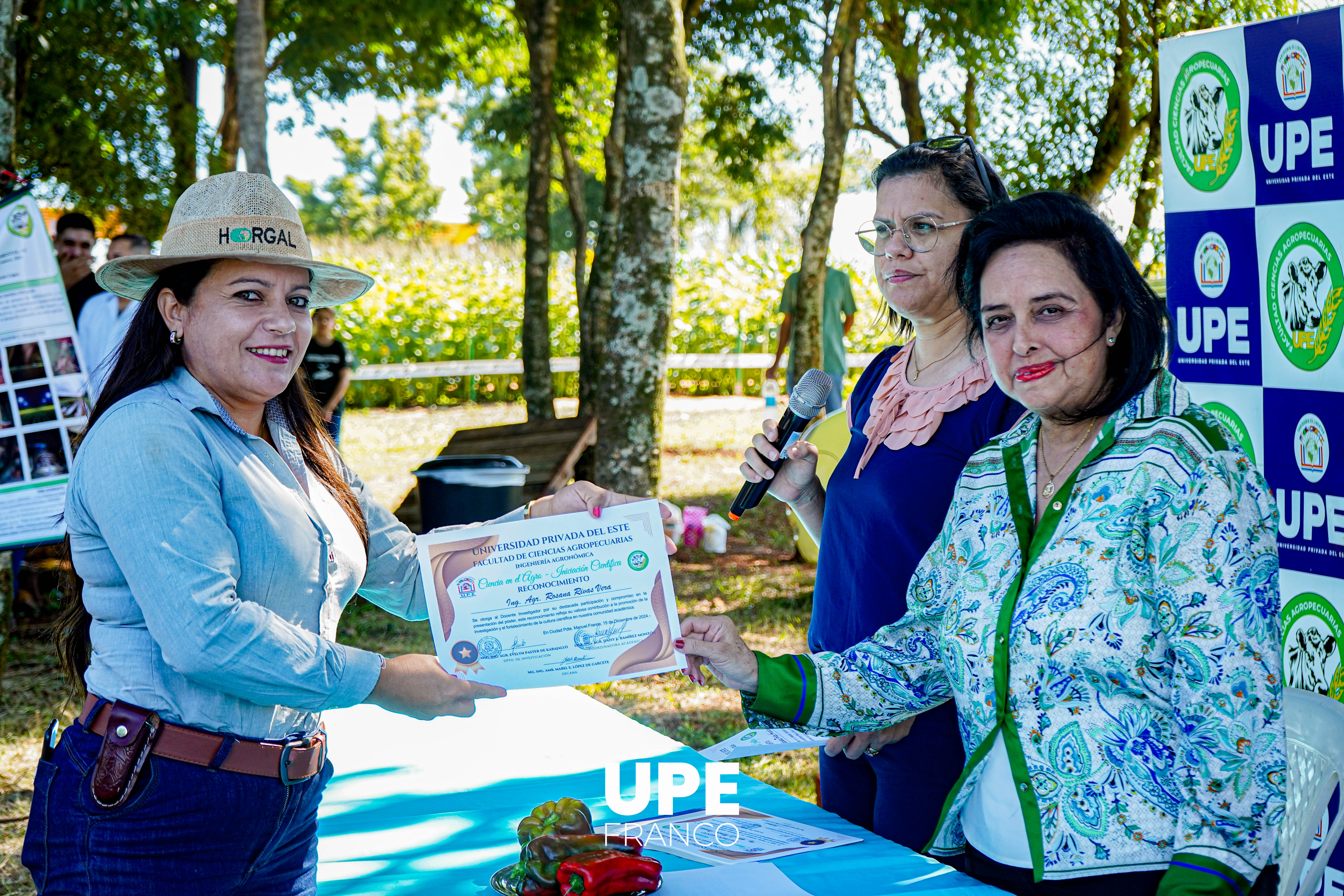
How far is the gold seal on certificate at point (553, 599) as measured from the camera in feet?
7.36

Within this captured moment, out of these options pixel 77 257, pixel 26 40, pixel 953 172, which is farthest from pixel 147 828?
pixel 26 40

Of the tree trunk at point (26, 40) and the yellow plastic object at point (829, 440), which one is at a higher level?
the tree trunk at point (26, 40)

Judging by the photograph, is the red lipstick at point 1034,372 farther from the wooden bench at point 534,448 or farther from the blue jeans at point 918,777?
the wooden bench at point 534,448

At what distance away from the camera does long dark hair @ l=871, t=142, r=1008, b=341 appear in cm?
262

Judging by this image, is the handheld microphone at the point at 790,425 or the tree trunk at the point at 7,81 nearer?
the handheld microphone at the point at 790,425

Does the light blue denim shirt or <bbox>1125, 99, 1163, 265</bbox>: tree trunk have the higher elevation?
<bbox>1125, 99, 1163, 265</bbox>: tree trunk

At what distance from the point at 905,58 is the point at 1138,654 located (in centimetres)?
1148

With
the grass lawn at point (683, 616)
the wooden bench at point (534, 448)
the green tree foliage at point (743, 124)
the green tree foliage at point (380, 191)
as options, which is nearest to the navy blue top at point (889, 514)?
the grass lawn at point (683, 616)

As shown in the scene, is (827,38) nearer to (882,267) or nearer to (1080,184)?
(1080,184)

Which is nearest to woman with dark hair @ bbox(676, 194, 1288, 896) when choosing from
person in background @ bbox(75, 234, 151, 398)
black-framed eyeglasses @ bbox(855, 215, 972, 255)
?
black-framed eyeglasses @ bbox(855, 215, 972, 255)

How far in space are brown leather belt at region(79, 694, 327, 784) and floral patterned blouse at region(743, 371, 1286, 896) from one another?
128 centimetres

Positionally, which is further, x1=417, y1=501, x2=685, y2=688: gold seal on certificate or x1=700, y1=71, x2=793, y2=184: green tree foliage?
x1=700, y1=71, x2=793, y2=184: green tree foliage

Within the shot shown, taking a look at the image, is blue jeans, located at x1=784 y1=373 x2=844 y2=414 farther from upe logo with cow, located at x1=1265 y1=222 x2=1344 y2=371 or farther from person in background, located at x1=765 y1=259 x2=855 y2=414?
upe logo with cow, located at x1=1265 y1=222 x2=1344 y2=371

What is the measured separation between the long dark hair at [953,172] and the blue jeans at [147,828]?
6.28 ft
